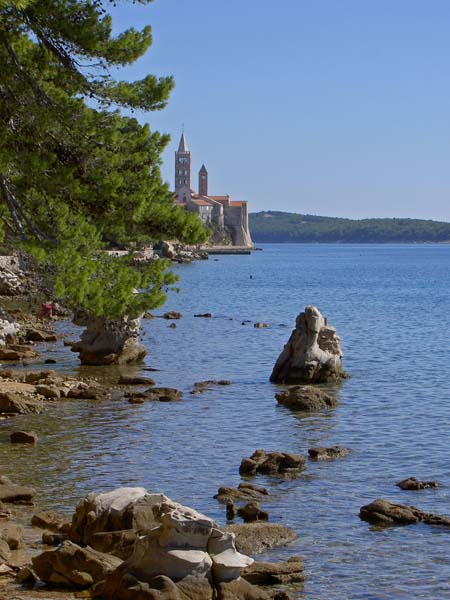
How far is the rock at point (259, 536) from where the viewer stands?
46.4 ft

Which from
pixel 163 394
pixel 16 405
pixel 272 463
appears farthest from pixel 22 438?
pixel 163 394

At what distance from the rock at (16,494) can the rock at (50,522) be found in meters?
1.08

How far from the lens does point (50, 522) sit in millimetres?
14758

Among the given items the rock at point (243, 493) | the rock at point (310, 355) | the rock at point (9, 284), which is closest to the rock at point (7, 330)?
the rock at point (310, 355)

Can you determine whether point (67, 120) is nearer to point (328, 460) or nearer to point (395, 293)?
point (328, 460)

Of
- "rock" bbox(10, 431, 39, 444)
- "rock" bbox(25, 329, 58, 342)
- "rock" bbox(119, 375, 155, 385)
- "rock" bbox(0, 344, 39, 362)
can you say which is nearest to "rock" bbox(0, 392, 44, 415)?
"rock" bbox(10, 431, 39, 444)

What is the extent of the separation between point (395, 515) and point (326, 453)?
4871 millimetres

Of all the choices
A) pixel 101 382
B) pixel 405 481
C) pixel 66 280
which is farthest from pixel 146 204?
pixel 101 382

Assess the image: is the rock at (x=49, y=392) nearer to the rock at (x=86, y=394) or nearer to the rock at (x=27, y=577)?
the rock at (x=86, y=394)

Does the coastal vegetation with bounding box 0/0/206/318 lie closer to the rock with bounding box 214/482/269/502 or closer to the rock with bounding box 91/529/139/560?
the rock with bounding box 214/482/269/502

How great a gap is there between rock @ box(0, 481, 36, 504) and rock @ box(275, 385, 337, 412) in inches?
447

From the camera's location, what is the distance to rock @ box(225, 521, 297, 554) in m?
14.1

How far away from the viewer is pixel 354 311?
2741 inches

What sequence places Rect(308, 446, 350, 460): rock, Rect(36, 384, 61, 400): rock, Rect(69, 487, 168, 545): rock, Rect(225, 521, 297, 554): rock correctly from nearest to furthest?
Rect(69, 487, 168, 545): rock
Rect(225, 521, 297, 554): rock
Rect(308, 446, 350, 460): rock
Rect(36, 384, 61, 400): rock
